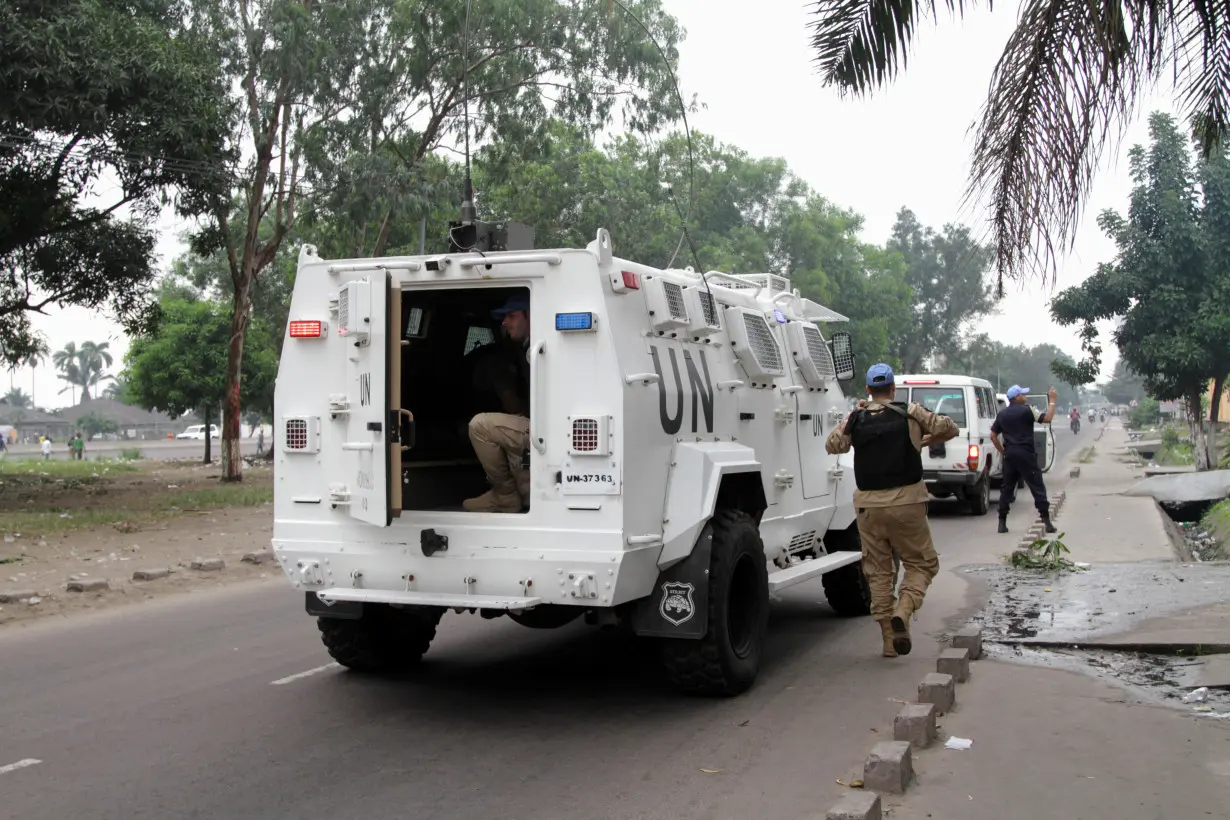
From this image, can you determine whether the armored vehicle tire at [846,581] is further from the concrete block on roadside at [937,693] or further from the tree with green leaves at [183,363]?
the tree with green leaves at [183,363]

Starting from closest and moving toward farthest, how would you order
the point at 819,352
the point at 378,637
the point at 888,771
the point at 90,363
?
the point at 888,771 < the point at 378,637 < the point at 819,352 < the point at 90,363

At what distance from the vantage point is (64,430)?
105 metres

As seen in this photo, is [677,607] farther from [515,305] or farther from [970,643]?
[970,643]

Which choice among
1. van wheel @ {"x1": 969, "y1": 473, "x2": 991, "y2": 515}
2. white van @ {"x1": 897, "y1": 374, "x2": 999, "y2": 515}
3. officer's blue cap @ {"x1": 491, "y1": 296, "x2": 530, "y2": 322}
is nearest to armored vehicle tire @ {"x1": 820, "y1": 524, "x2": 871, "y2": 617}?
officer's blue cap @ {"x1": 491, "y1": 296, "x2": 530, "y2": 322}

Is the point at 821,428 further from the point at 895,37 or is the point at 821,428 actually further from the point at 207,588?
the point at 207,588

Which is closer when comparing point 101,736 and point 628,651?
point 101,736

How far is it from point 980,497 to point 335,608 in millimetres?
13823

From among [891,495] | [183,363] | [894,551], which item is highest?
[183,363]

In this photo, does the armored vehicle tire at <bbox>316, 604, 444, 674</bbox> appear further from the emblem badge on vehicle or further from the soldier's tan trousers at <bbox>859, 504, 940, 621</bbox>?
the soldier's tan trousers at <bbox>859, 504, 940, 621</bbox>

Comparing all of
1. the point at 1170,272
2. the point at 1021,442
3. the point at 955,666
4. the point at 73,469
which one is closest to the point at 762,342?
the point at 955,666

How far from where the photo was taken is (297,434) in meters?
6.36

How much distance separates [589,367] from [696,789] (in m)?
2.15

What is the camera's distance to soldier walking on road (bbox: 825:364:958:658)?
7383 millimetres

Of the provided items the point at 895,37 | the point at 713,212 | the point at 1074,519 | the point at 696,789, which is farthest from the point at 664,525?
the point at 713,212
